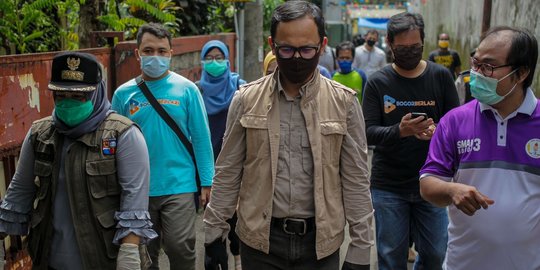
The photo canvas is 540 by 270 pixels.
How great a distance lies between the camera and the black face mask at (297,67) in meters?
3.19

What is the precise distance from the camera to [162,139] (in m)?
4.78

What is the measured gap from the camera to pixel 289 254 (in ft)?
10.8

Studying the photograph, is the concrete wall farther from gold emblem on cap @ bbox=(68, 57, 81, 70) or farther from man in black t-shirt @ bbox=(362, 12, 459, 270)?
gold emblem on cap @ bbox=(68, 57, 81, 70)

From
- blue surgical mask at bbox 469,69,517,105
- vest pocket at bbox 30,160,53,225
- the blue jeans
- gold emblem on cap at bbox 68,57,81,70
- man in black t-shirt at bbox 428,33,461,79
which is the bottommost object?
the blue jeans

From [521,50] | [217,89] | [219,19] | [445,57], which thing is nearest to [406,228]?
[521,50]

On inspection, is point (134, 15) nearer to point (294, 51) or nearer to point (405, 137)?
point (405, 137)

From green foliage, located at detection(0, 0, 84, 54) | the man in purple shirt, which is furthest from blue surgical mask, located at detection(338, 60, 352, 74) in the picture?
the man in purple shirt

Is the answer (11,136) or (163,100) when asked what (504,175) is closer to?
(163,100)

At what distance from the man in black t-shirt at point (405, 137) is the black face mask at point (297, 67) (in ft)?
4.30

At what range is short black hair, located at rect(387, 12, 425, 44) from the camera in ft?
14.7

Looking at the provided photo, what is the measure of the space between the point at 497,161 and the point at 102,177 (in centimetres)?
188

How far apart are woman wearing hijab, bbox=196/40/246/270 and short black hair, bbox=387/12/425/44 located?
2.06 meters

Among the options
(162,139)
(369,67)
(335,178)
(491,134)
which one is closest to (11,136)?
(162,139)

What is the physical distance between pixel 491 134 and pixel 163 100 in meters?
2.54
